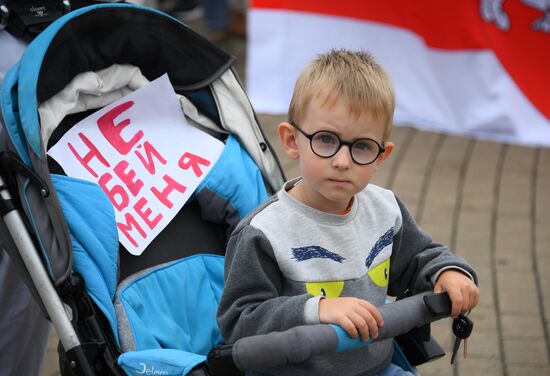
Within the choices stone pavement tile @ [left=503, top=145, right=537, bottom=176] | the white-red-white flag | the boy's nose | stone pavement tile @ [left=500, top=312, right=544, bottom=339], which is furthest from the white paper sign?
the white-red-white flag

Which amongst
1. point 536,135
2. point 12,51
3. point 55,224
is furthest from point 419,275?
point 536,135

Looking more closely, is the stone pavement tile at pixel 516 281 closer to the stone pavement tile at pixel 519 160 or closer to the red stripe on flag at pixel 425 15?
the stone pavement tile at pixel 519 160

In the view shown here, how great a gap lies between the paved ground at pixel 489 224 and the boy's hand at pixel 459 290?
59.2 inches

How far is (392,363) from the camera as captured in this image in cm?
263

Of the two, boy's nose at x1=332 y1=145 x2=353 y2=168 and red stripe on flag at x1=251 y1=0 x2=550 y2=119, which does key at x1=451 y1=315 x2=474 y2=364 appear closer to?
boy's nose at x1=332 y1=145 x2=353 y2=168

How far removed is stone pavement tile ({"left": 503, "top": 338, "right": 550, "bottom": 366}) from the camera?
3873 mm

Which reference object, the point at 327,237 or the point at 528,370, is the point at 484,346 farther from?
the point at 327,237

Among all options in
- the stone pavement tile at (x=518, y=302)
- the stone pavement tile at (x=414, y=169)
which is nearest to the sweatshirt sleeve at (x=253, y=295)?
the stone pavement tile at (x=518, y=302)

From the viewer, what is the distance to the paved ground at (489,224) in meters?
3.96

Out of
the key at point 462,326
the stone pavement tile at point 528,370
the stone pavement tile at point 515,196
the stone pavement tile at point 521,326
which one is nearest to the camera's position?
the key at point 462,326

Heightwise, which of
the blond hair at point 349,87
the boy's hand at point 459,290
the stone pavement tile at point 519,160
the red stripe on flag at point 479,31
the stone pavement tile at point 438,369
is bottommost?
the stone pavement tile at point 519,160

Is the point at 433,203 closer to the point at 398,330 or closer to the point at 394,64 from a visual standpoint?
the point at 394,64

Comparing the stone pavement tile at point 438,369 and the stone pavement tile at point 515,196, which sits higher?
the stone pavement tile at point 438,369

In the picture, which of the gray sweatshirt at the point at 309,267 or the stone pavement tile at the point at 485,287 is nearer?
the gray sweatshirt at the point at 309,267
